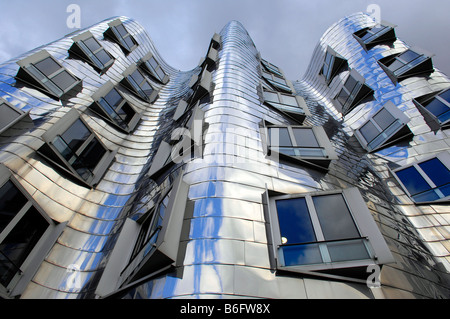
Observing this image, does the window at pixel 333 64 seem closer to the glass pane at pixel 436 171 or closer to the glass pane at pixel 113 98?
the glass pane at pixel 436 171

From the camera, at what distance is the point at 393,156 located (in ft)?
41.6

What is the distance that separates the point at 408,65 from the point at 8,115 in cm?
2351

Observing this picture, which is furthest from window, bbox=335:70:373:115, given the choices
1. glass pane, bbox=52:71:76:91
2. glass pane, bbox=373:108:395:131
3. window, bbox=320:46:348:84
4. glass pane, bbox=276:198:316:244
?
glass pane, bbox=52:71:76:91

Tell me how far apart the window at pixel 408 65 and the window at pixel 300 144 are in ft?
35.3

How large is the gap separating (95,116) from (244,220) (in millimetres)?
10037

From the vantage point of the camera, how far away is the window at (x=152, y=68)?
71.6ft

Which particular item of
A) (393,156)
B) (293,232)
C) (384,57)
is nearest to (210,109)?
(293,232)

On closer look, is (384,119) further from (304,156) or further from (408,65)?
(304,156)

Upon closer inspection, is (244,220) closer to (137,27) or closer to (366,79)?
(366,79)

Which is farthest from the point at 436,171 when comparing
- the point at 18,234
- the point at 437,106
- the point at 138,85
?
the point at 138,85

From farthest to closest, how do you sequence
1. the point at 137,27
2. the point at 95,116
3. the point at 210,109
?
the point at 137,27 → the point at 95,116 → the point at 210,109

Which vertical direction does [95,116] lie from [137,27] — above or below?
below
